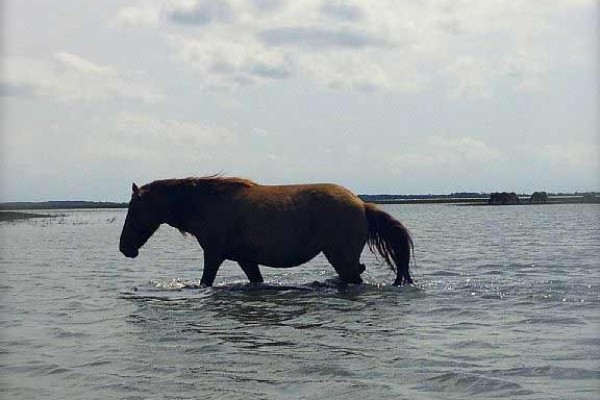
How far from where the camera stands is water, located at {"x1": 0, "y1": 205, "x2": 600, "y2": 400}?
5.78 m

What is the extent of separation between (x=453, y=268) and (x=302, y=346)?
7853 millimetres

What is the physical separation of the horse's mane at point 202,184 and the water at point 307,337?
150 cm

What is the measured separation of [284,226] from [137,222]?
8.87 feet

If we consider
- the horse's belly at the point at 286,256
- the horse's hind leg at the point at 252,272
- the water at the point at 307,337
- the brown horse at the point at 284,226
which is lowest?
the water at the point at 307,337

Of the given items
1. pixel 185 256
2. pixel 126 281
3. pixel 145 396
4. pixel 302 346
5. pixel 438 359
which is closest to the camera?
pixel 145 396

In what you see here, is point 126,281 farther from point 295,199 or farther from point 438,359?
point 438,359

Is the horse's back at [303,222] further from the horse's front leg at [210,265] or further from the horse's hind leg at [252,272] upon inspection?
the horse's front leg at [210,265]

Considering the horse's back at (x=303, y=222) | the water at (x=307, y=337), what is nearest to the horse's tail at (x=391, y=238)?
the horse's back at (x=303, y=222)

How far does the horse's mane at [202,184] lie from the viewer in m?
12.3

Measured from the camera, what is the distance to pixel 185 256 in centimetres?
2011

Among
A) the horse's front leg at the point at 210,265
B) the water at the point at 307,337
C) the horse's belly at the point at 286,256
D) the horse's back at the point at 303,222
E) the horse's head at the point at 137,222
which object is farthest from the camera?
the horse's head at the point at 137,222

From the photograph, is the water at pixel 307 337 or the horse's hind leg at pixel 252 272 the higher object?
the horse's hind leg at pixel 252 272

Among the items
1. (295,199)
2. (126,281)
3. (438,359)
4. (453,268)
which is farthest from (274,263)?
(438,359)

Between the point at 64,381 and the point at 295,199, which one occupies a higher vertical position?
the point at 295,199
